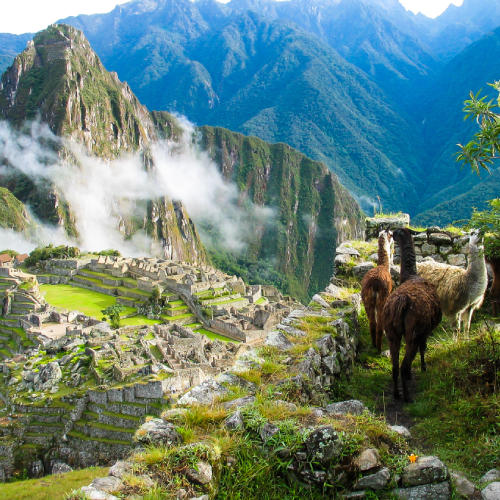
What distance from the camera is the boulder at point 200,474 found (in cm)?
269

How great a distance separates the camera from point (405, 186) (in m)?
181

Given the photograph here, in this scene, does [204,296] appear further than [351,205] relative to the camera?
No

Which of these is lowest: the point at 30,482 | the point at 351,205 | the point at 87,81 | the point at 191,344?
the point at 30,482

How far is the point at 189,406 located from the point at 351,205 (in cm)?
18831

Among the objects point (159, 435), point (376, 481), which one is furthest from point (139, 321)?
point (376, 481)

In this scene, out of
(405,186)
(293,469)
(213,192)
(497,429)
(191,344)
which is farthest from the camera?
(213,192)

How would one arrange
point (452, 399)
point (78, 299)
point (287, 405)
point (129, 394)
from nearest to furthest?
point (287, 405) → point (452, 399) → point (129, 394) → point (78, 299)

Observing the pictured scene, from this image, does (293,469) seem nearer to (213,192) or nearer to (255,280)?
(255,280)

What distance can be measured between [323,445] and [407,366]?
75.2 inches

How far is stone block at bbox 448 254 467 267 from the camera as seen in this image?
7694 mm

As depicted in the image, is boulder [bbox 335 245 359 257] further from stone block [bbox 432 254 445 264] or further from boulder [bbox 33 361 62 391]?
boulder [bbox 33 361 62 391]

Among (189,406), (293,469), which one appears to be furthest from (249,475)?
(189,406)

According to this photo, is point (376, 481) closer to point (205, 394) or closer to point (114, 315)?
point (205, 394)

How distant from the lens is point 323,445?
8.98ft
